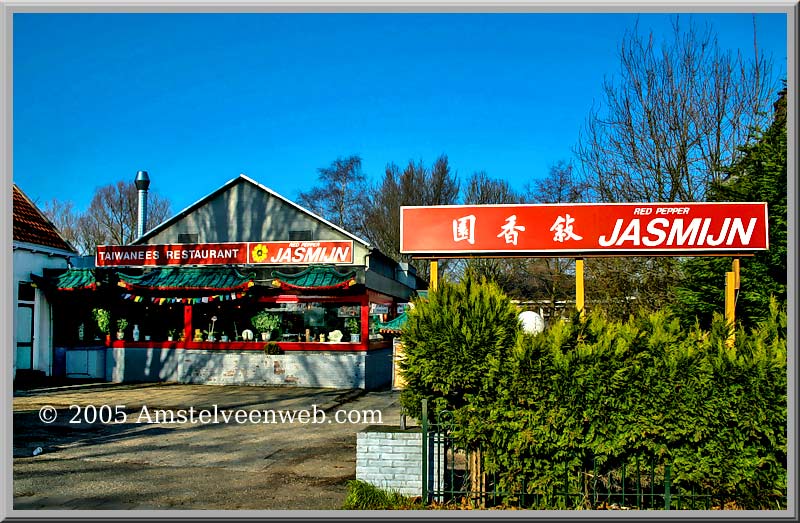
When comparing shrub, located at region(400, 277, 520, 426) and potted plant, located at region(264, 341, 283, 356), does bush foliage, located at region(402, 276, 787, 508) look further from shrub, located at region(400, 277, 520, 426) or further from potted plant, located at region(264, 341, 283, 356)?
potted plant, located at region(264, 341, 283, 356)

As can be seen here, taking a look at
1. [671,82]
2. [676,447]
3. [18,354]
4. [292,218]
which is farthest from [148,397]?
[671,82]

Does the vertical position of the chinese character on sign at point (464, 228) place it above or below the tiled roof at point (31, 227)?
below

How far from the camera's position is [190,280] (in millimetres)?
20891

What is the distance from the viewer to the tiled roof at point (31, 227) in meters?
20.8

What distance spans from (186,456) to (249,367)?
397 inches

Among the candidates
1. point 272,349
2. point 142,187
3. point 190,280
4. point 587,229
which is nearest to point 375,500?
point 587,229

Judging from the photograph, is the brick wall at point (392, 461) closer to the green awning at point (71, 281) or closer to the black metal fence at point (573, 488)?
the black metal fence at point (573, 488)

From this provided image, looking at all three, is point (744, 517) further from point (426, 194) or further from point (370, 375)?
point (426, 194)

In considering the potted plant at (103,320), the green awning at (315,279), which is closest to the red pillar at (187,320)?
the potted plant at (103,320)

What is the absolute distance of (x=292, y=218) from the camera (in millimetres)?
23109

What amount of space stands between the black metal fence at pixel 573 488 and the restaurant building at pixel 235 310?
12.0 m

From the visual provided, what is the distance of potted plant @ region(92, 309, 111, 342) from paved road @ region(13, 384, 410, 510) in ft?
15.4

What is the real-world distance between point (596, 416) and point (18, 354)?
18.5 meters

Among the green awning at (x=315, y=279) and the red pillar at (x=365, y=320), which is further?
the red pillar at (x=365, y=320)
